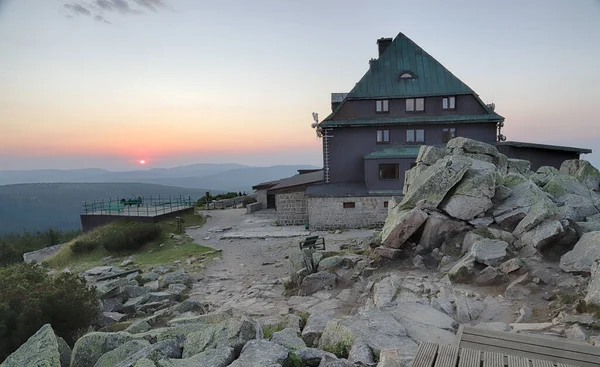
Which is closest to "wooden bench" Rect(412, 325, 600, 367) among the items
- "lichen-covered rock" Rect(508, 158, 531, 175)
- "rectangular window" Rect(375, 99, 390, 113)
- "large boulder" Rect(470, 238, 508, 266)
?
"large boulder" Rect(470, 238, 508, 266)

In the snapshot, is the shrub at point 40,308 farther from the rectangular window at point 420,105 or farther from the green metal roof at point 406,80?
the rectangular window at point 420,105

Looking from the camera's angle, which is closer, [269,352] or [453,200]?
[269,352]

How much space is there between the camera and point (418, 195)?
16172mm

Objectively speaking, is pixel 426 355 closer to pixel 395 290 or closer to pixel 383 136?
pixel 395 290

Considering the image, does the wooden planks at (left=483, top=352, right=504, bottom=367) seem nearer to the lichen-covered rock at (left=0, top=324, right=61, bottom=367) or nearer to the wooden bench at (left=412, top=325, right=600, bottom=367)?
the wooden bench at (left=412, top=325, right=600, bottom=367)

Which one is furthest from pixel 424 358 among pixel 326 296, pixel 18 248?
pixel 18 248

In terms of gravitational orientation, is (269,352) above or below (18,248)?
above

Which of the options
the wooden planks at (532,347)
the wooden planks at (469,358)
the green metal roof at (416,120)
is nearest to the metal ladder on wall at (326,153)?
the green metal roof at (416,120)

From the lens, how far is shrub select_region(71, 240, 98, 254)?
2766cm

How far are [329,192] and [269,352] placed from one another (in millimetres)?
23777

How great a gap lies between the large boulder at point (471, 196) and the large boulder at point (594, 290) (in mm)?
5727

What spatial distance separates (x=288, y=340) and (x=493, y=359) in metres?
3.72

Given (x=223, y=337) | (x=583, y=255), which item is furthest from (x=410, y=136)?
(x=223, y=337)

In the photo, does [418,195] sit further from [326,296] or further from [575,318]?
[575,318]
